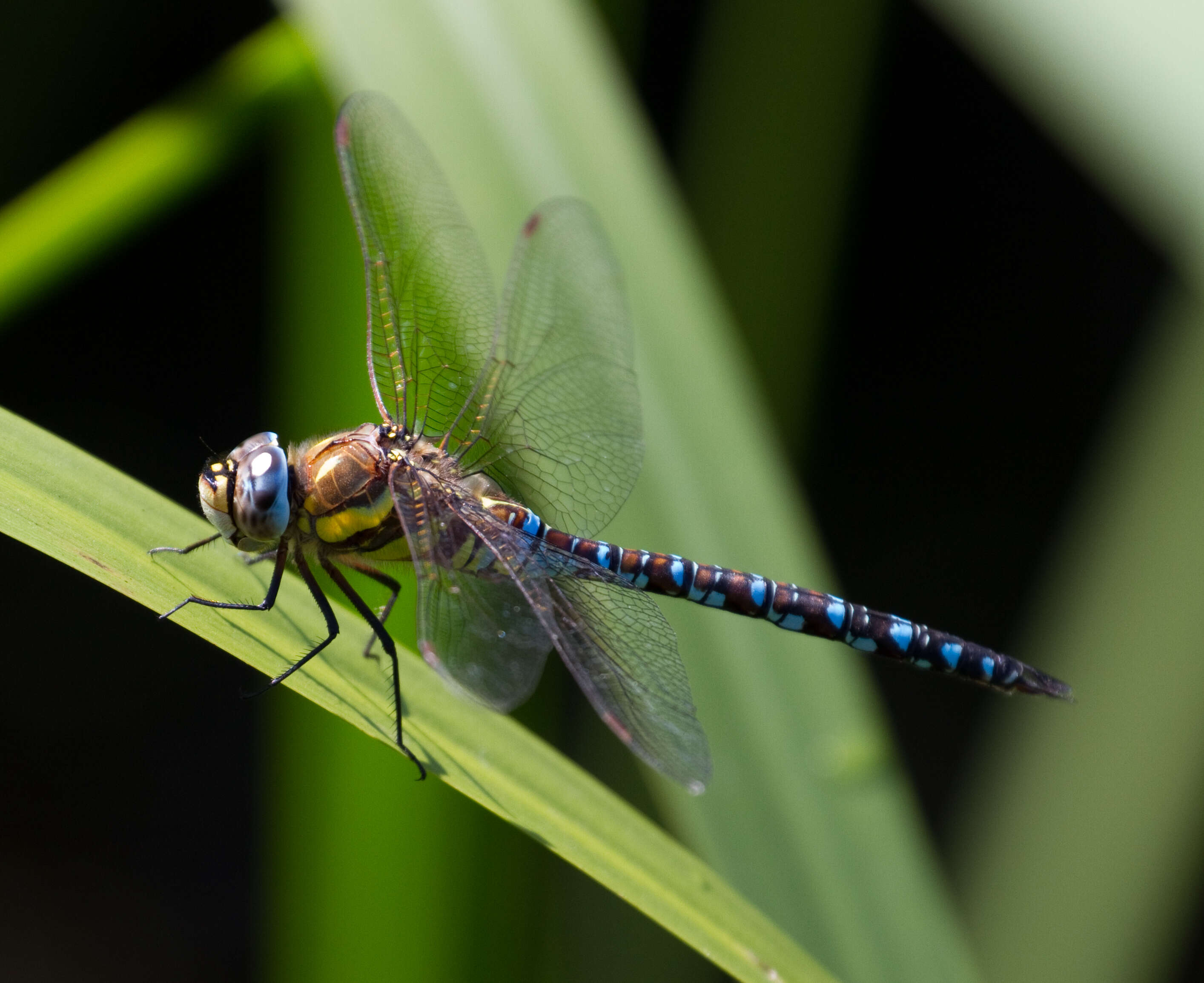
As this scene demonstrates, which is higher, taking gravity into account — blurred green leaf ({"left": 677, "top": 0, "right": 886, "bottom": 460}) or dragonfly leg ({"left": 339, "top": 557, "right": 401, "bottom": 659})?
blurred green leaf ({"left": 677, "top": 0, "right": 886, "bottom": 460})

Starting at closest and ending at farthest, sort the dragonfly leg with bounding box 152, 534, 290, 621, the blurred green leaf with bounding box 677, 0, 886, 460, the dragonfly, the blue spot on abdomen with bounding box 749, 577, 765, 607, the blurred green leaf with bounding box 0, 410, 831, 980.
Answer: the blurred green leaf with bounding box 0, 410, 831, 980, the dragonfly leg with bounding box 152, 534, 290, 621, the dragonfly, the blue spot on abdomen with bounding box 749, 577, 765, 607, the blurred green leaf with bounding box 677, 0, 886, 460

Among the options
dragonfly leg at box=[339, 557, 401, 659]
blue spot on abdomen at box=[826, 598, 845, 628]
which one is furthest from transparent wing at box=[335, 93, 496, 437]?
blue spot on abdomen at box=[826, 598, 845, 628]

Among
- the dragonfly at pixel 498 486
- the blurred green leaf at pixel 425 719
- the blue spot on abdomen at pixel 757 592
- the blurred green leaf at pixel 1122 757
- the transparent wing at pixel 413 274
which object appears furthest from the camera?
the blurred green leaf at pixel 1122 757

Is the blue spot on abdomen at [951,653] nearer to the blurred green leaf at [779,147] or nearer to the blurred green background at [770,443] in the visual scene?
the blurred green background at [770,443]

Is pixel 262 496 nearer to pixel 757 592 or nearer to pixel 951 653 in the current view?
pixel 757 592

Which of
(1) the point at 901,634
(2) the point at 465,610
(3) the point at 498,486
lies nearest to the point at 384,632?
(2) the point at 465,610

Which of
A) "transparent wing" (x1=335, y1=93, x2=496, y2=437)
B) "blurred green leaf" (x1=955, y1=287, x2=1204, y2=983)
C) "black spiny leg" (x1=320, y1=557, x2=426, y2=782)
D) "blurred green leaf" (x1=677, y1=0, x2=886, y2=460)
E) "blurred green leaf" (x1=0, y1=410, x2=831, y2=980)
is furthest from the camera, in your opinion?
"blurred green leaf" (x1=677, y1=0, x2=886, y2=460)

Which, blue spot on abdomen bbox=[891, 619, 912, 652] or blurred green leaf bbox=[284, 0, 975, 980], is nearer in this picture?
blurred green leaf bbox=[284, 0, 975, 980]

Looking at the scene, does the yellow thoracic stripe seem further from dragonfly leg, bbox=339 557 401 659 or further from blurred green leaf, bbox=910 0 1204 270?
blurred green leaf, bbox=910 0 1204 270

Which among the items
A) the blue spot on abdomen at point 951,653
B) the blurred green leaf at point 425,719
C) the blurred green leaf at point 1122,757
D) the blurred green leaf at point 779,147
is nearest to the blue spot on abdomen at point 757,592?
the blue spot on abdomen at point 951,653
